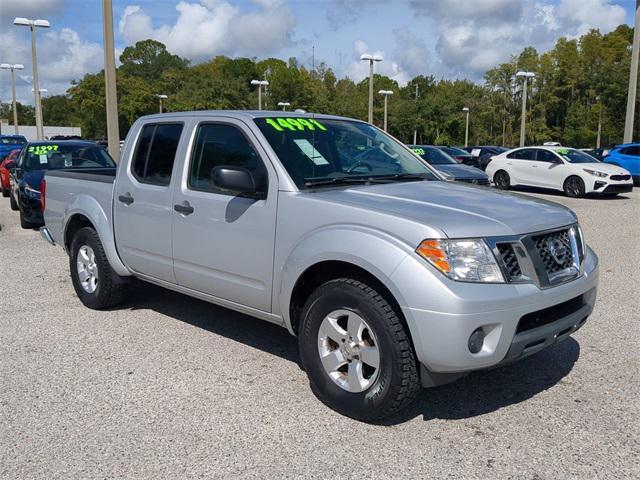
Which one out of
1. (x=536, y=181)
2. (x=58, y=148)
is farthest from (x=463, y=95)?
(x=58, y=148)

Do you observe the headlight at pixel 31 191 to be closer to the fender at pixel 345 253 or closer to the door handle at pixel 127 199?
the door handle at pixel 127 199

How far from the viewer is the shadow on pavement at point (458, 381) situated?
13.0 ft

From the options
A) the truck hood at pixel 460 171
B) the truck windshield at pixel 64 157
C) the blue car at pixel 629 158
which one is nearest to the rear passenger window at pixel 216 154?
the truck windshield at pixel 64 157

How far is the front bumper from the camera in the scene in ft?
10.7

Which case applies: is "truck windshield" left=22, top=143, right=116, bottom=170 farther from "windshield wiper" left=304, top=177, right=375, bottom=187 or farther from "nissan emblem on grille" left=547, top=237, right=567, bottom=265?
"nissan emblem on grille" left=547, top=237, right=567, bottom=265

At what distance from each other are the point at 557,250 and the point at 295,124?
2100 mm

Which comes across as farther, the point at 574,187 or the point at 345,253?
the point at 574,187

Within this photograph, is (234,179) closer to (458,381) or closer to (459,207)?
(459,207)

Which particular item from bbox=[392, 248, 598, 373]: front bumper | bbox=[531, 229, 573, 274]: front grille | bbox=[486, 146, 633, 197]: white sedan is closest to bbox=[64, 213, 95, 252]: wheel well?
bbox=[392, 248, 598, 373]: front bumper

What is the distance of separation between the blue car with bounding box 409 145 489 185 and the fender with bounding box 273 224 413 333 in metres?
9.98

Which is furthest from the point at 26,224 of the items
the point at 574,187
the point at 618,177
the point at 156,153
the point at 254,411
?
the point at 618,177

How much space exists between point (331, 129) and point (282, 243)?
126 centimetres

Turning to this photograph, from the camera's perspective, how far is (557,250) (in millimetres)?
3770

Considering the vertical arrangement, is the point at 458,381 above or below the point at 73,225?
below
